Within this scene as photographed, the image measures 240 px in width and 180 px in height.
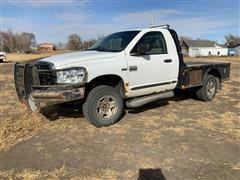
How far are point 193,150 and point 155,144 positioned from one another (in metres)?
0.66

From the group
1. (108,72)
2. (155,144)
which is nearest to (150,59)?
(108,72)

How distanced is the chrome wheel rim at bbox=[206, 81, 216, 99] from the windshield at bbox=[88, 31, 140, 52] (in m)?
3.13

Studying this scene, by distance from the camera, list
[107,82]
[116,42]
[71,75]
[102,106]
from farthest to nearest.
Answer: [116,42]
[107,82]
[102,106]
[71,75]

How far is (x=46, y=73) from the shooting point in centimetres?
599

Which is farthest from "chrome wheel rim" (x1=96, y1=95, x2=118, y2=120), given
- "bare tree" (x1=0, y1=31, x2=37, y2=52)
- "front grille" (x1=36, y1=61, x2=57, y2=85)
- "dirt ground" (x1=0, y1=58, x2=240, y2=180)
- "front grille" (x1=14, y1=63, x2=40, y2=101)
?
"bare tree" (x1=0, y1=31, x2=37, y2=52)

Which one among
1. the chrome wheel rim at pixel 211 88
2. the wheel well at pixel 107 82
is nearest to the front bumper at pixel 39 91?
the wheel well at pixel 107 82

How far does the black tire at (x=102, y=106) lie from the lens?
629 cm

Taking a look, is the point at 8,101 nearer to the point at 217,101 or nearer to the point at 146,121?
the point at 146,121

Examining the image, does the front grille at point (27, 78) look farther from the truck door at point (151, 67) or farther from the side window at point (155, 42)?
the side window at point (155, 42)

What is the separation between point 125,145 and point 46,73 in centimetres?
200

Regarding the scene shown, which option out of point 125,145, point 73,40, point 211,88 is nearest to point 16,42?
point 73,40

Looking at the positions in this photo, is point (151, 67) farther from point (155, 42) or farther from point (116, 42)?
point (116, 42)

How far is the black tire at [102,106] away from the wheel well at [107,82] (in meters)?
0.10

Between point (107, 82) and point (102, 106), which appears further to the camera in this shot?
point (107, 82)
